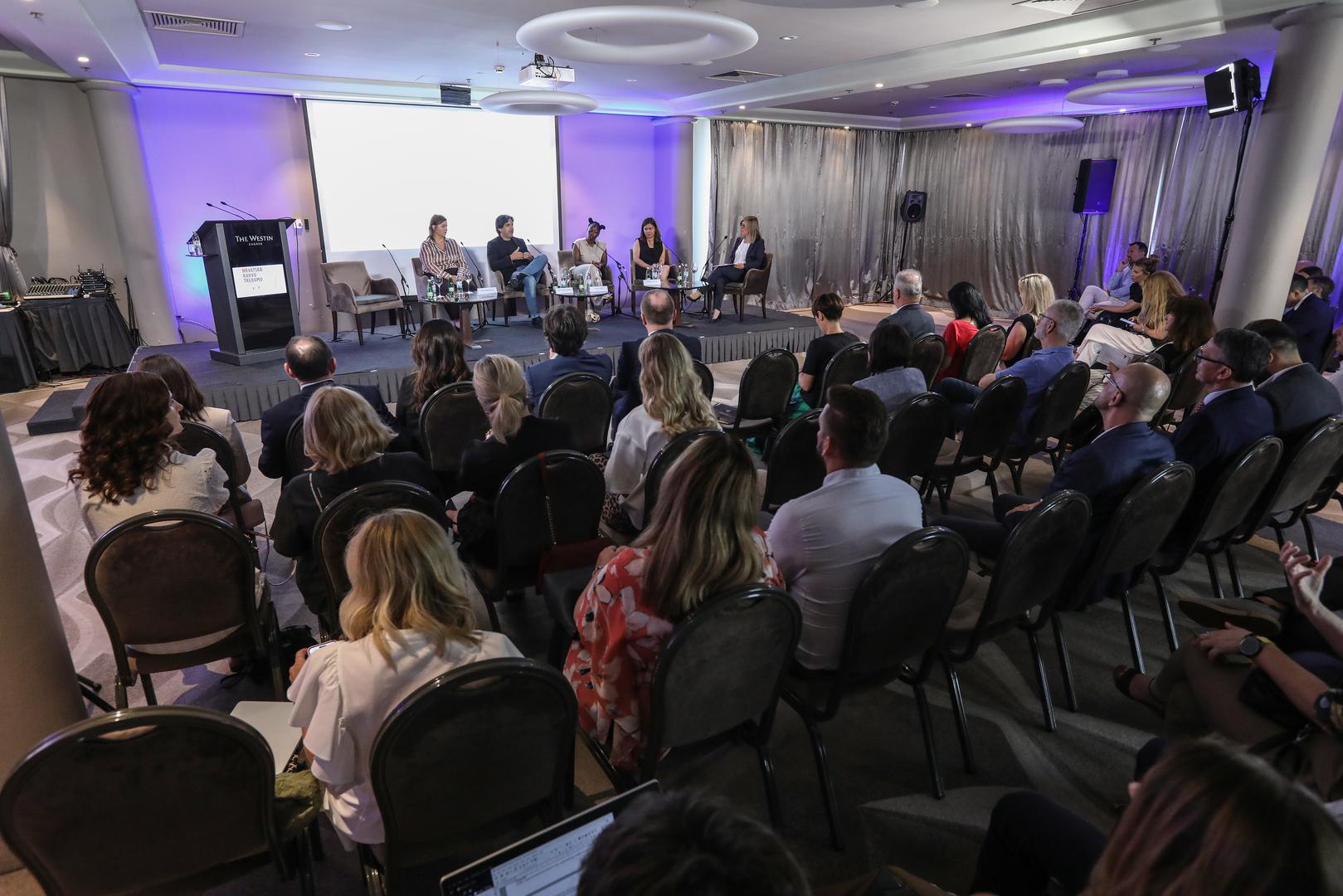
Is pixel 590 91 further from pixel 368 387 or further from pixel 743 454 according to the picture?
pixel 743 454

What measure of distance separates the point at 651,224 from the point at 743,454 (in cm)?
920

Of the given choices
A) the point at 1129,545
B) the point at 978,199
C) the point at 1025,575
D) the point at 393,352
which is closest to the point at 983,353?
the point at 1129,545

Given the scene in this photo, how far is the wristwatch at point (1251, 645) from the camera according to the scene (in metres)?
2.02

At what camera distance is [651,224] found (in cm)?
1045

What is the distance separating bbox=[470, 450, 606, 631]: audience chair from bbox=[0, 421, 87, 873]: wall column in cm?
128

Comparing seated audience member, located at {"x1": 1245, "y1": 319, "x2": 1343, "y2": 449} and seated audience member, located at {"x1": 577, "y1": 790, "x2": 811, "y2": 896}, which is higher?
seated audience member, located at {"x1": 577, "y1": 790, "x2": 811, "y2": 896}

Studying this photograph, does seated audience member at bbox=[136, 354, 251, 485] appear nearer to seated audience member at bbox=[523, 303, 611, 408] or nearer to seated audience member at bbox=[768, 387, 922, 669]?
seated audience member at bbox=[523, 303, 611, 408]

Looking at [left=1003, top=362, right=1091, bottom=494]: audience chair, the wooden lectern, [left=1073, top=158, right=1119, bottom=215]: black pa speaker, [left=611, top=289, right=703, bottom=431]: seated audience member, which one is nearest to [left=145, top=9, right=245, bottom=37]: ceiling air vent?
the wooden lectern

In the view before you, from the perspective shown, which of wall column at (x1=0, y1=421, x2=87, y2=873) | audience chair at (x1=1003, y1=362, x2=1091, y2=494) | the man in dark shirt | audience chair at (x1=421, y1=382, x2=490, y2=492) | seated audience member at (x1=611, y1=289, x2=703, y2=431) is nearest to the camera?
wall column at (x1=0, y1=421, x2=87, y2=873)

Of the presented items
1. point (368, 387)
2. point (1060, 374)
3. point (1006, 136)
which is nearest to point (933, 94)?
point (1006, 136)

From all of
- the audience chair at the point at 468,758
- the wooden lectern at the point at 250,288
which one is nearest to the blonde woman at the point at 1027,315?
the audience chair at the point at 468,758

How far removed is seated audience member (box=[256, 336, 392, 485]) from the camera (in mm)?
3428

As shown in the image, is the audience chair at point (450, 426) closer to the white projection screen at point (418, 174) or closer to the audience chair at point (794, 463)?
the audience chair at point (794, 463)

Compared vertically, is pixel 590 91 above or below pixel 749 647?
above
